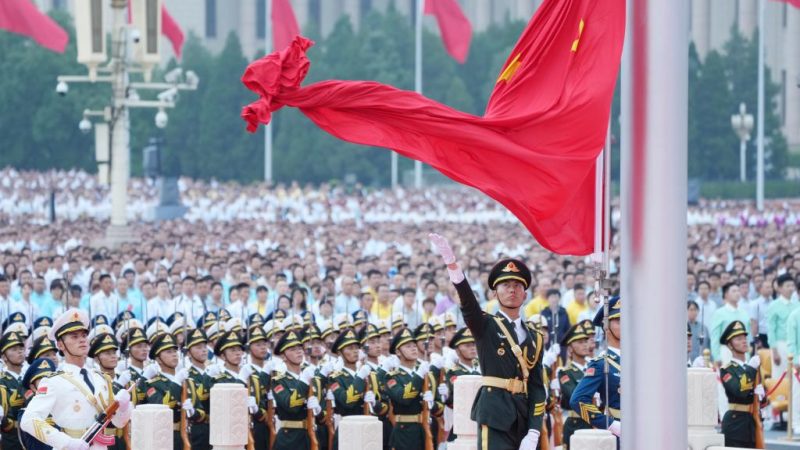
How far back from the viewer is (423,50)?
64938 mm

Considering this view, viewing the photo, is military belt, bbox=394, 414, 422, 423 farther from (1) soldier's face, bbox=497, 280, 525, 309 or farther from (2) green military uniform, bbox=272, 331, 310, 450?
(1) soldier's face, bbox=497, 280, 525, 309

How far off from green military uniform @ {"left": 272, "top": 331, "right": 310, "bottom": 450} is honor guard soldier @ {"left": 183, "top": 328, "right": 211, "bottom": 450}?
0.49 meters

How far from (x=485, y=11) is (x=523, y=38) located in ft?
254

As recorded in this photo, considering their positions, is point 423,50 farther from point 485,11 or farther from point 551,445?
point 551,445

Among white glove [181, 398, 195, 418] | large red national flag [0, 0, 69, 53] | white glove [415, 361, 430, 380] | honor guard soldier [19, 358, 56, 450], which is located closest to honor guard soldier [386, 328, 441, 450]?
white glove [415, 361, 430, 380]

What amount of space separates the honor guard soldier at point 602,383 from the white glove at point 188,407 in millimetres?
2956

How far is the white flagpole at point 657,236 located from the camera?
279 inches

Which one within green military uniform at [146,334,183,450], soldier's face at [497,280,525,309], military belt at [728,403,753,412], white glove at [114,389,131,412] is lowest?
military belt at [728,403,753,412]

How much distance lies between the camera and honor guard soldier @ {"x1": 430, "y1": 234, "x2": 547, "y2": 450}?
29.2ft

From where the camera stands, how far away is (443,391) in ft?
43.7

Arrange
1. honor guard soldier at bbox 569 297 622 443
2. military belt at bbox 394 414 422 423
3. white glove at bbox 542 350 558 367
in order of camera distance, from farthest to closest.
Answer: white glove at bbox 542 350 558 367, military belt at bbox 394 414 422 423, honor guard soldier at bbox 569 297 622 443

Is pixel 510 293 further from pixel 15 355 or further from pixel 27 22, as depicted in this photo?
pixel 27 22

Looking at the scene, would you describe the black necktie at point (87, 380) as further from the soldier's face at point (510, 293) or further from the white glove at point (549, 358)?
the white glove at point (549, 358)

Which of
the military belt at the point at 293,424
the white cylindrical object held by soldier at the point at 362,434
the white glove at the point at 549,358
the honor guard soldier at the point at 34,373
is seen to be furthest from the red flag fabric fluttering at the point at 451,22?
the white cylindrical object held by soldier at the point at 362,434
